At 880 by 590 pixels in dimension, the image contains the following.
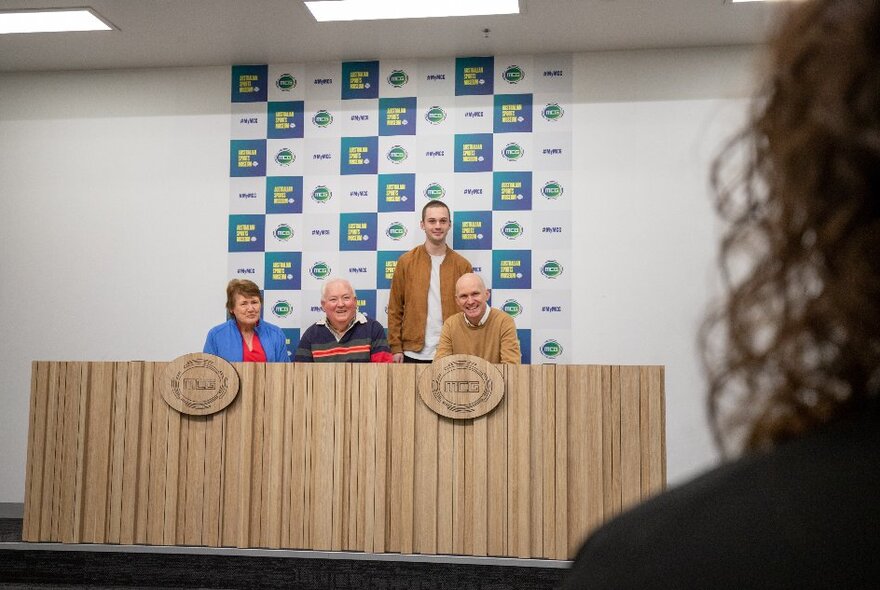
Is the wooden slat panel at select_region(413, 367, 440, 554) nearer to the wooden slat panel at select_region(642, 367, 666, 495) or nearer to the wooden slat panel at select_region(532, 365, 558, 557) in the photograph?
the wooden slat panel at select_region(532, 365, 558, 557)

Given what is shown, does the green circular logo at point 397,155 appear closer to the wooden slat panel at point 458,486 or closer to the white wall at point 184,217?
the white wall at point 184,217

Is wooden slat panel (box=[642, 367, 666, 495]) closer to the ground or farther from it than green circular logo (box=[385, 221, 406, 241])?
closer to the ground

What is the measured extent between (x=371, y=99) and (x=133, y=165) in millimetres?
1689

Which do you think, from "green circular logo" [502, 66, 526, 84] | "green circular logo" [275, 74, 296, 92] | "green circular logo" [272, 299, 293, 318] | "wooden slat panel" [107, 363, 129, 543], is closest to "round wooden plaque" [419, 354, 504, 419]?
"wooden slat panel" [107, 363, 129, 543]

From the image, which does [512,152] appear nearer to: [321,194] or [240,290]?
[321,194]

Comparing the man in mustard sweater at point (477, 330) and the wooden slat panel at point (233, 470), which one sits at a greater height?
the man in mustard sweater at point (477, 330)

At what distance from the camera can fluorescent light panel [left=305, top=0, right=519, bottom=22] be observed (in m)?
4.86

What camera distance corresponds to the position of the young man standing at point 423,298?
17.4ft

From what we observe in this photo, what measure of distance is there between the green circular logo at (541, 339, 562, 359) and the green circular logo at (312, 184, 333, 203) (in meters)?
1.69

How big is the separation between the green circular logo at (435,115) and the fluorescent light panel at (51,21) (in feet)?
6.55

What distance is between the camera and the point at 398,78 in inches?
224

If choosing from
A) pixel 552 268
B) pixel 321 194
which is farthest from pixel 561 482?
pixel 321 194

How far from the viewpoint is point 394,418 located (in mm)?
3348

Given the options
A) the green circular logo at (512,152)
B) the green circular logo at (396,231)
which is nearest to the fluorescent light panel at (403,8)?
the green circular logo at (512,152)
